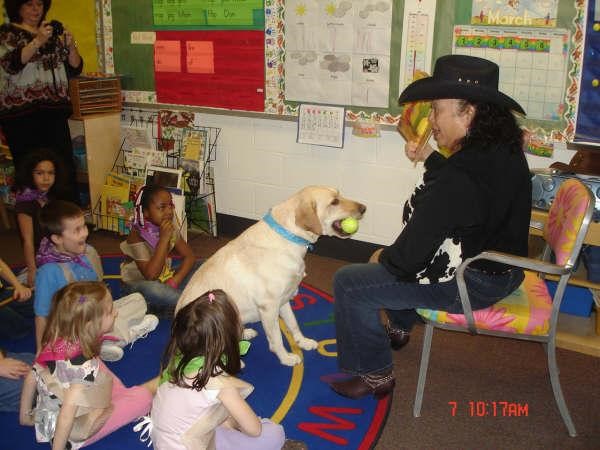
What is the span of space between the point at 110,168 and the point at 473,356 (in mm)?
3872

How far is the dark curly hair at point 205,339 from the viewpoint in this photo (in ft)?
7.07

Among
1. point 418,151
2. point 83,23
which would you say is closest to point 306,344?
point 418,151

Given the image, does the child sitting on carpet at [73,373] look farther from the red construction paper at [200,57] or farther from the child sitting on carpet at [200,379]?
the red construction paper at [200,57]

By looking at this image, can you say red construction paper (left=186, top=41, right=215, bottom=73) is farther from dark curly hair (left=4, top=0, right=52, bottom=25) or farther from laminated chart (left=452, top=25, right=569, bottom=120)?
laminated chart (left=452, top=25, right=569, bottom=120)

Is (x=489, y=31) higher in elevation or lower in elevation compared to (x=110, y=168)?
higher

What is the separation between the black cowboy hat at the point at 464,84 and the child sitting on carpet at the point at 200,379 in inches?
50.1

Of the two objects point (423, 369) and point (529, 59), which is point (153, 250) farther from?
point (529, 59)

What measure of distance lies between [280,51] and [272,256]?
2212 mm

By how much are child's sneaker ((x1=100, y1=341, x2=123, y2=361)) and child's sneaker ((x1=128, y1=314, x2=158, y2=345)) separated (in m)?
0.18

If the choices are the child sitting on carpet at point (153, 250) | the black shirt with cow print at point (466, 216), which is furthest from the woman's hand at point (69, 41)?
the black shirt with cow print at point (466, 216)

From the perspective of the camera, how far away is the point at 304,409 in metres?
3.01

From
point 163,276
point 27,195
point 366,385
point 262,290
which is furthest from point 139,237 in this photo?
point 366,385

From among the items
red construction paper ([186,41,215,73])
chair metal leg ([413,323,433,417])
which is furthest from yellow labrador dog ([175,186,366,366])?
red construction paper ([186,41,215,73])

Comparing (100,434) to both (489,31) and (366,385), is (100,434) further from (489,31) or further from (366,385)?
(489,31)
